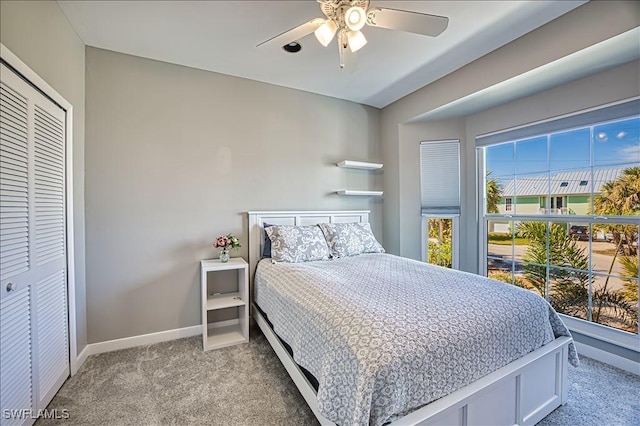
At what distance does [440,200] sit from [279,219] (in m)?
2.14

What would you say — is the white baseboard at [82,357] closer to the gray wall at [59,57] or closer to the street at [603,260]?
the gray wall at [59,57]

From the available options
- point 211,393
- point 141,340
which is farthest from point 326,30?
point 141,340

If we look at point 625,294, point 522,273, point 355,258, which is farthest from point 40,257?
point 625,294

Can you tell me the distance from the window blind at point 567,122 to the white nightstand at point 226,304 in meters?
3.13

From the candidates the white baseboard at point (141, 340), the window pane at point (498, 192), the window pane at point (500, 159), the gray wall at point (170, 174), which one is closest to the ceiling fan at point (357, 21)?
the gray wall at point (170, 174)

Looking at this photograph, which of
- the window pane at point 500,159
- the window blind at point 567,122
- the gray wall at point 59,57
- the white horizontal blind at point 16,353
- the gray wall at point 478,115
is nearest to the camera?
the white horizontal blind at point 16,353

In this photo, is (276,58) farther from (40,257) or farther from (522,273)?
(522,273)

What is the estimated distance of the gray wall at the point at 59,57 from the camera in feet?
4.79

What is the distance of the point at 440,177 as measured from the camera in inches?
139

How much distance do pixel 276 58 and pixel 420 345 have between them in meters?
2.68

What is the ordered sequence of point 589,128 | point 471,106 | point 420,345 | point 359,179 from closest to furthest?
point 420,345 < point 589,128 < point 471,106 < point 359,179

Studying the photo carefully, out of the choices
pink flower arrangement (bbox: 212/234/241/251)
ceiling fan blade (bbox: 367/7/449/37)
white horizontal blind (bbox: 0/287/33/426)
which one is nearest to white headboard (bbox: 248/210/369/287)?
pink flower arrangement (bbox: 212/234/241/251)

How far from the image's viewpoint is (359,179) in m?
3.75

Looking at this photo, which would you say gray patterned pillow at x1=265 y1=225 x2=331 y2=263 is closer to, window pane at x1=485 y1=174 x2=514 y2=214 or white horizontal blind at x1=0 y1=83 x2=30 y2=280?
white horizontal blind at x1=0 y1=83 x2=30 y2=280
